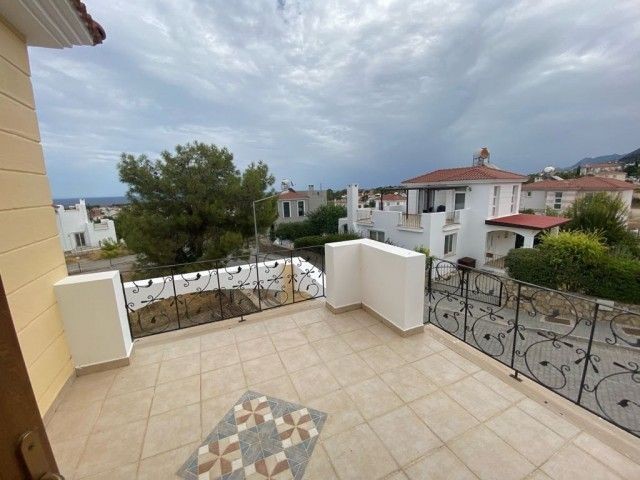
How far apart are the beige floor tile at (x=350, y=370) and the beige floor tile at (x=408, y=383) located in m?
0.17

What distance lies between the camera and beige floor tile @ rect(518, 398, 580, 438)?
6.60 feet

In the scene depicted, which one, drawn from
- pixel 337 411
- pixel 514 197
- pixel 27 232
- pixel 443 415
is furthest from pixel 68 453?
pixel 514 197

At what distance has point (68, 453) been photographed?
1957mm

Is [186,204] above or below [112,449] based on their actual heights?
above

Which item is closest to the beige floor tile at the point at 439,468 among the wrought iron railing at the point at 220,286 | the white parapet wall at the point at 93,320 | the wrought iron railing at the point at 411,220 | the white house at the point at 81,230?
the wrought iron railing at the point at 220,286

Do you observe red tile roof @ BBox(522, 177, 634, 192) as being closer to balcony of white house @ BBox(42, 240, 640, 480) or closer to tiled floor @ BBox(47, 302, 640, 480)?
balcony of white house @ BBox(42, 240, 640, 480)

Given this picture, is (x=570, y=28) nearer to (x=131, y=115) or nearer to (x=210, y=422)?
(x=210, y=422)

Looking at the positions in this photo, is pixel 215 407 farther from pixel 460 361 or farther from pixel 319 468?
pixel 460 361

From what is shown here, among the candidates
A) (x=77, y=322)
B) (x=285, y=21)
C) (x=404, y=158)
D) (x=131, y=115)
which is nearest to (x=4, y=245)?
(x=77, y=322)

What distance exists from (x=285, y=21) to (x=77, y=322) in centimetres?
850

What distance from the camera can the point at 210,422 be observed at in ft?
7.17

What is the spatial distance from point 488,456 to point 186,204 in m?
10.6

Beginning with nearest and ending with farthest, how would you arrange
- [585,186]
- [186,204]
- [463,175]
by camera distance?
[186,204]
[463,175]
[585,186]

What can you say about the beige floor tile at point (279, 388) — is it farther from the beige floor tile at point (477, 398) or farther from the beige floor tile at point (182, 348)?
the beige floor tile at point (477, 398)
